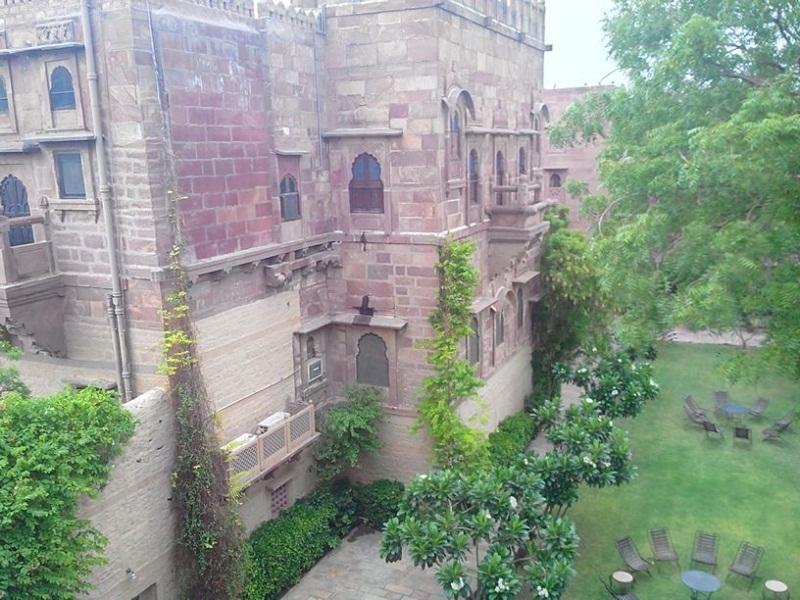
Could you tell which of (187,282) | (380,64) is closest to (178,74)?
(187,282)

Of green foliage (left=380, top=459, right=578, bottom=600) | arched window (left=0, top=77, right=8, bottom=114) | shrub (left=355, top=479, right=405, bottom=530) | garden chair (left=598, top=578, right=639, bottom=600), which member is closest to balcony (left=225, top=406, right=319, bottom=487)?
shrub (left=355, top=479, right=405, bottom=530)

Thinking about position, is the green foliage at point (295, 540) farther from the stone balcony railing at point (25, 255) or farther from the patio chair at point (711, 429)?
the patio chair at point (711, 429)

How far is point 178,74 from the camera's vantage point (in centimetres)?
1298

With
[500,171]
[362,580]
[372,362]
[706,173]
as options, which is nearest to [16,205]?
[372,362]

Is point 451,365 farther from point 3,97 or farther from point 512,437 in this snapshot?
point 3,97

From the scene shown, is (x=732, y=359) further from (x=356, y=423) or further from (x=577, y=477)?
(x=356, y=423)

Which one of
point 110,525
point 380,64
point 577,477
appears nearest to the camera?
point 110,525

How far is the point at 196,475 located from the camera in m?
13.0

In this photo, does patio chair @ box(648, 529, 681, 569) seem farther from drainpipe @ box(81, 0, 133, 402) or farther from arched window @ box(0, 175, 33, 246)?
arched window @ box(0, 175, 33, 246)

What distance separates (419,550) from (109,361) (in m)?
6.66

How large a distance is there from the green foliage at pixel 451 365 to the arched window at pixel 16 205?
8.37 meters

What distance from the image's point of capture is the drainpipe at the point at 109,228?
12266mm

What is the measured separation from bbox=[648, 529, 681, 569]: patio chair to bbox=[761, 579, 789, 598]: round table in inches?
72.7

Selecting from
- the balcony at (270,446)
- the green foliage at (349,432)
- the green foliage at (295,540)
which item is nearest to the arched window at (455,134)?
the green foliage at (349,432)
